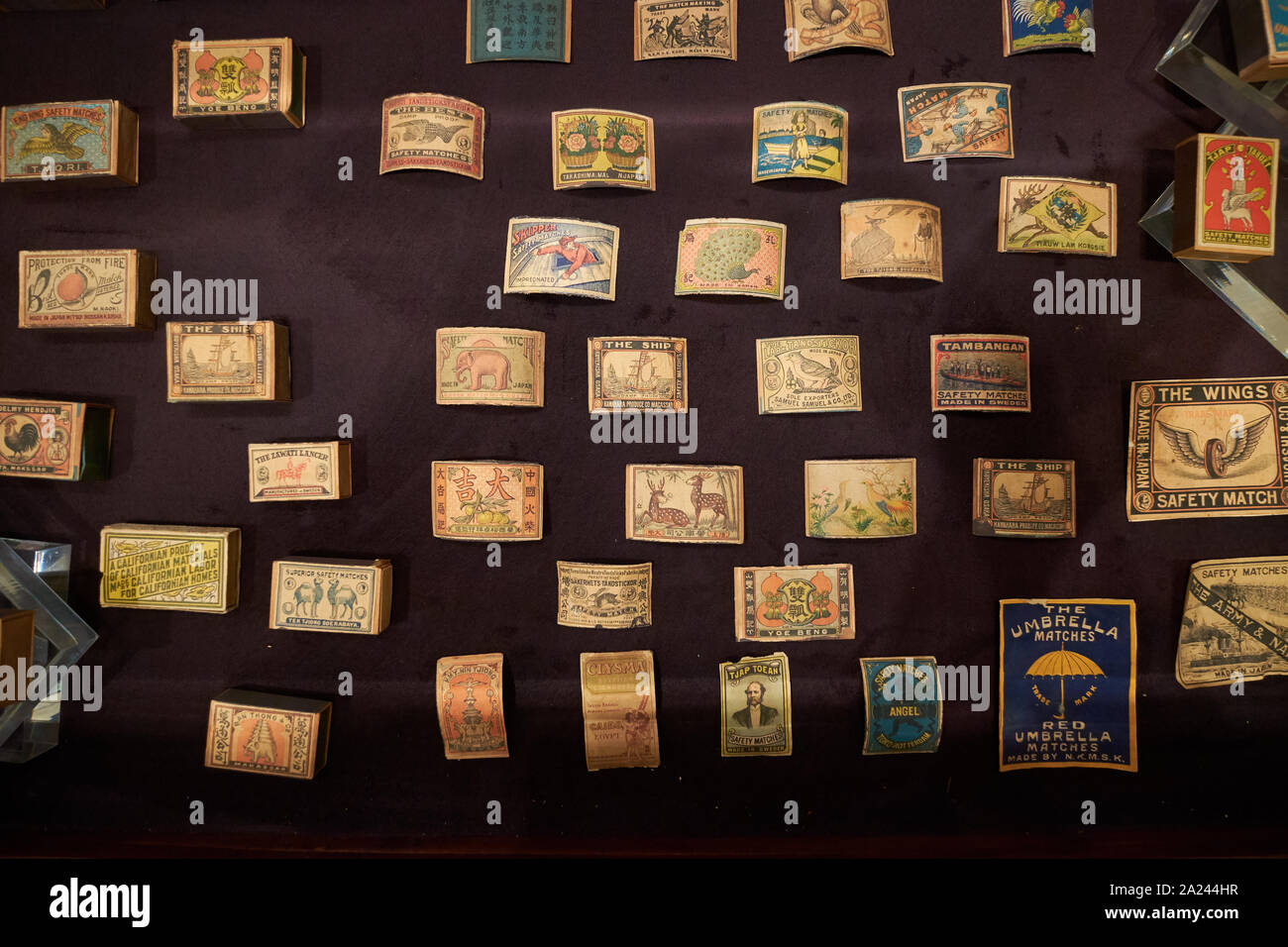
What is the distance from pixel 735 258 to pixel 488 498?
46.7 inches

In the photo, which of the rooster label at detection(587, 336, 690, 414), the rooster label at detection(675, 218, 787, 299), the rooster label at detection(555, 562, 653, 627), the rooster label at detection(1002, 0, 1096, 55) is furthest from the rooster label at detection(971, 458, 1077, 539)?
the rooster label at detection(1002, 0, 1096, 55)

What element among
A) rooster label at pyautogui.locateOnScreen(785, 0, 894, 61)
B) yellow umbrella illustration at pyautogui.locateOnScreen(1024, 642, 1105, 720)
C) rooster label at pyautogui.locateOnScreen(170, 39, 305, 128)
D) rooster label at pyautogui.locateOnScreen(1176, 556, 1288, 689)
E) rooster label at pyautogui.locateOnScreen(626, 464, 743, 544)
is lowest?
A: yellow umbrella illustration at pyautogui.locateOnScreen(1024, 642, 1105, 720)

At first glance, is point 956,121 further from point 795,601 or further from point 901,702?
point 901,702

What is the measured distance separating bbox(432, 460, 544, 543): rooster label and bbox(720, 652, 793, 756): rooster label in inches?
34.4

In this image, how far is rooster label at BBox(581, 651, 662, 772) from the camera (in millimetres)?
2311

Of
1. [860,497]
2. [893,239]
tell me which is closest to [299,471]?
[860,497]

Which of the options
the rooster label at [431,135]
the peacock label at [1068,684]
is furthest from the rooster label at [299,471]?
the peacock label at [1068,684]

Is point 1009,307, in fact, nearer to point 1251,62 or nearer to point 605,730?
point 1251,62

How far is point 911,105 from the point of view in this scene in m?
2.24

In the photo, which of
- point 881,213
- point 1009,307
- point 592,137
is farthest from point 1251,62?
point 592,137

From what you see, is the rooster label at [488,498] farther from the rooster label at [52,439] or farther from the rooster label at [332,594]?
the rooster label at [52,439]

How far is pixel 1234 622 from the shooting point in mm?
2303

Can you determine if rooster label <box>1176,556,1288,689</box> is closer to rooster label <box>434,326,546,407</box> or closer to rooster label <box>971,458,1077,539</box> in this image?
rooster label <box>971,458,1077,539</box>

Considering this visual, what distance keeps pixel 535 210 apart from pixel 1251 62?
7.96 ft
